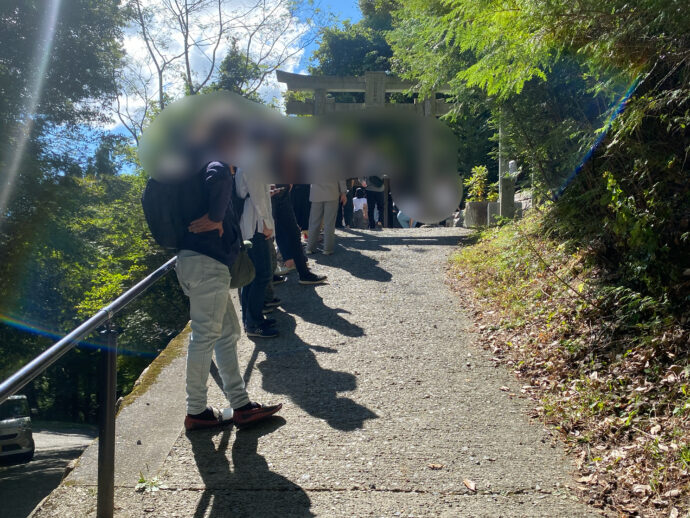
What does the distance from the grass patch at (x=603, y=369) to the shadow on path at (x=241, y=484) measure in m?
1.59

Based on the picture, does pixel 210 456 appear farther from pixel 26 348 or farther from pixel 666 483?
pixel 26 348

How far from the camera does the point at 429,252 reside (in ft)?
36.6

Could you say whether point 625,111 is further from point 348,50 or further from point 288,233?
point 348,50

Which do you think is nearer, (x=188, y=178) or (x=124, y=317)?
(x=188, y=178)

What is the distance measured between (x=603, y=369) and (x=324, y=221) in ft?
19.6

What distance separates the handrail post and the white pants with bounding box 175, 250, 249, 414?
2.94ft

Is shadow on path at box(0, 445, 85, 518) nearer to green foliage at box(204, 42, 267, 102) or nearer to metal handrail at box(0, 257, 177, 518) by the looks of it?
metal handrail at box(0, 257, 177, 518)

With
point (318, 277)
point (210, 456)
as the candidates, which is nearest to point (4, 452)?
point (318, 277)

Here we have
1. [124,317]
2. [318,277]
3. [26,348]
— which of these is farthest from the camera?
[124,317]

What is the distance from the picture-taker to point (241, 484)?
3.49 metres

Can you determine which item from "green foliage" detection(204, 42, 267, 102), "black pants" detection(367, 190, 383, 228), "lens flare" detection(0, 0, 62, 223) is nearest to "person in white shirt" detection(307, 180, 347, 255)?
"black pants" detection(367, 190, 383, 228)

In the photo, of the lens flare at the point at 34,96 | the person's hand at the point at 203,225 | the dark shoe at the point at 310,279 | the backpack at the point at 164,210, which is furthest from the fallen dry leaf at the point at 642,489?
the lens flare at the point at 34,96

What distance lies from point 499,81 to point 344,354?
110 inches

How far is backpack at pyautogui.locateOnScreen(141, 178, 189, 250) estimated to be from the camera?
3.77 m
